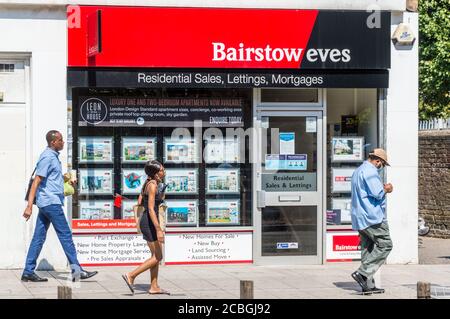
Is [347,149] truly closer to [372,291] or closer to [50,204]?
[372,291]

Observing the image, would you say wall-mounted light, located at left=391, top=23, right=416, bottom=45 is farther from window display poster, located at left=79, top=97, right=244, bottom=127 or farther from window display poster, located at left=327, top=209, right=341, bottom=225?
window display poster, located at left=327, top=209, right=341, bottom=225

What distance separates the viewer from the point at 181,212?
14.2 m

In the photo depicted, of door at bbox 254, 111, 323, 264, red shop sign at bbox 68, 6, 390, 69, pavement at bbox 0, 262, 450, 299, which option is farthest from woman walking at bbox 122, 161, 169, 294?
door at bbox 254, 111, 323, 264

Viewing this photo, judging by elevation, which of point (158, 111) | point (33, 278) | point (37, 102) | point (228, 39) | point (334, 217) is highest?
point (228, 39)

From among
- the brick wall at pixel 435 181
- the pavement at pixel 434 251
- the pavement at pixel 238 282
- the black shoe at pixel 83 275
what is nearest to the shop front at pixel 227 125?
the pavement at pixel 238 282

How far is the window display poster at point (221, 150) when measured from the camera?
1428 cm

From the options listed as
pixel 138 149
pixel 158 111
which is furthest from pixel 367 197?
pixel 138 149

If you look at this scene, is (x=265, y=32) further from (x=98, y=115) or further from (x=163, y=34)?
(x=98, y=115)

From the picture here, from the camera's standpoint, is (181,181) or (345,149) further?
(345,149)

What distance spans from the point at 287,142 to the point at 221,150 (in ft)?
3.29

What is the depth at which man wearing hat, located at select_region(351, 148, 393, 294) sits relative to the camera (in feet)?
38.1

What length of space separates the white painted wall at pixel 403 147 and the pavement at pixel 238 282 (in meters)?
0.52

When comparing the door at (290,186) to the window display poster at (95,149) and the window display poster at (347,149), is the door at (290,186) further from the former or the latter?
the window display poster at (95,149)

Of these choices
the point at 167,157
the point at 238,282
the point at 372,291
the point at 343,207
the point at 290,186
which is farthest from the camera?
the point at 343,207
